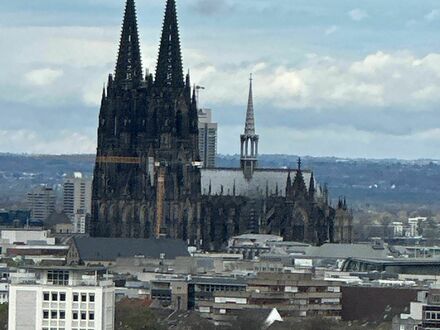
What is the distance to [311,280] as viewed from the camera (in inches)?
5640

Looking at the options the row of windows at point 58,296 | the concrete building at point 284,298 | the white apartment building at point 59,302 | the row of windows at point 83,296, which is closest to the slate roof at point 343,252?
the concrete building at point 284,298

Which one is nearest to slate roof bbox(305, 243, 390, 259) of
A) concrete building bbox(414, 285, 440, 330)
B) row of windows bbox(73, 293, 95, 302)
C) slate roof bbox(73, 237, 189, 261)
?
slate roof bbox(73, 237, 189, 261)

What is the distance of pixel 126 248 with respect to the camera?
19262cm

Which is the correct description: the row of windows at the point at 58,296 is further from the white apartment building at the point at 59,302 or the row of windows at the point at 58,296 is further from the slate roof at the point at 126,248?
the slate roof at the point at 126,248

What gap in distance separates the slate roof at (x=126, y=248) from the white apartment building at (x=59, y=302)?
98461 millimetres

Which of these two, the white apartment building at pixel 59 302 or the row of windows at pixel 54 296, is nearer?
the white apartment building at pixel 59 302

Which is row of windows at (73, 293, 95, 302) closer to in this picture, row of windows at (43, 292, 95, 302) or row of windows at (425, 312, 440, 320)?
row of windows at (43, 292, 95, 302)

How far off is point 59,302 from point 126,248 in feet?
348

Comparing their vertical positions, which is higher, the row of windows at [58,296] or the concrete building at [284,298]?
the row of windows at [58,296]

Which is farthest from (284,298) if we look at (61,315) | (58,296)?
(61,315)

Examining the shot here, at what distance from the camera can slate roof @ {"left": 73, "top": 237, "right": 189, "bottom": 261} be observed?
620 ft

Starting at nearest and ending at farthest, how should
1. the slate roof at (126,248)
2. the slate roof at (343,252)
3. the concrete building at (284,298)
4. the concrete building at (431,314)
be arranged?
the concrete building at (431,314) < the concrete building at (284,298) < the slate roof at (126,248) < the slate roof at (343,252)

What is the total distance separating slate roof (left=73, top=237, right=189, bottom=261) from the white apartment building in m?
98.5

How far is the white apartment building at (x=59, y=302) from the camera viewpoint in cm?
8650
